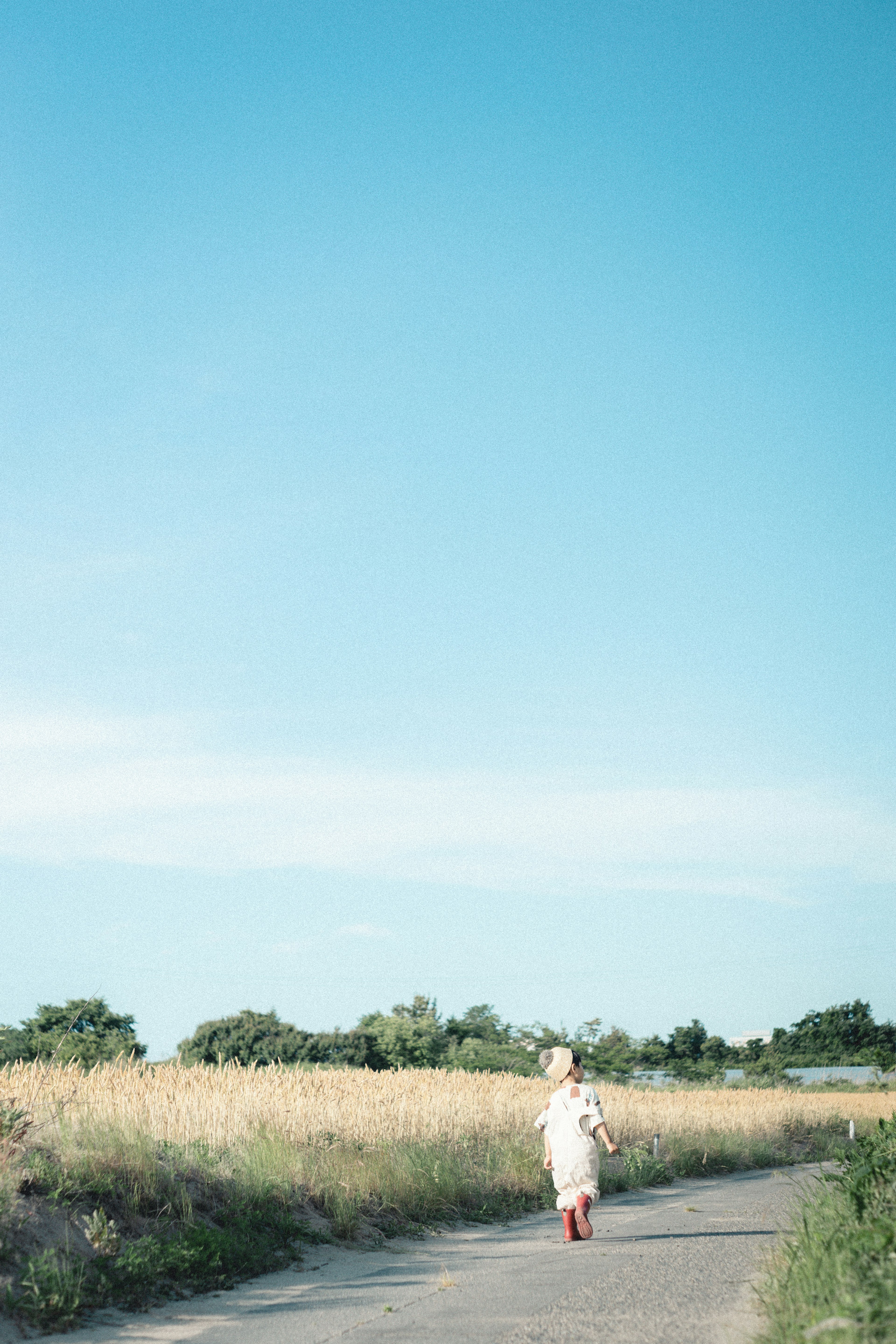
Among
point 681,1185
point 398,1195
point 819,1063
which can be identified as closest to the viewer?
point 398,1195

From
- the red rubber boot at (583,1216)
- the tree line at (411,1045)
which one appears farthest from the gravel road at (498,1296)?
the tree line at (411,1045)

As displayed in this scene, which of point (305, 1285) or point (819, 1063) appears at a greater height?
point (305, 1285)

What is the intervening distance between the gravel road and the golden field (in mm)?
2403

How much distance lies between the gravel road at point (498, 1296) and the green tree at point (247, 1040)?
4327 centimetres

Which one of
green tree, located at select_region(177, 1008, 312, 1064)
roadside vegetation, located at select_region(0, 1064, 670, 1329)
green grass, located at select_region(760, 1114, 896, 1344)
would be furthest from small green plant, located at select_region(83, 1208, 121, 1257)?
green tree, located at select_region(177, 1008, 312, 1064)

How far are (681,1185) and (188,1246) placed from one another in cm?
1474

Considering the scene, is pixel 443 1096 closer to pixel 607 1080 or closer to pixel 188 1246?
pixel 188 1246

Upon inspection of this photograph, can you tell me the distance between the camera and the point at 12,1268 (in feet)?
24.9

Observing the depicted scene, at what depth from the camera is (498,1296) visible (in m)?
8.41

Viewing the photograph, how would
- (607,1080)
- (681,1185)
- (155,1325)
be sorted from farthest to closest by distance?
(607,1080) < (681,1185) < (155,1325)

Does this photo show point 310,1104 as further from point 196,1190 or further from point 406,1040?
point 406,1040

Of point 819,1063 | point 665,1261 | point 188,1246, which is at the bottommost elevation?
point 819,1063

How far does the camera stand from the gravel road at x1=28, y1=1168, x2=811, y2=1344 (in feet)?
23.4

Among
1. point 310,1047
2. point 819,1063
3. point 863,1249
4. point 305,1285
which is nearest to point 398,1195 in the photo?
point 305,1285
